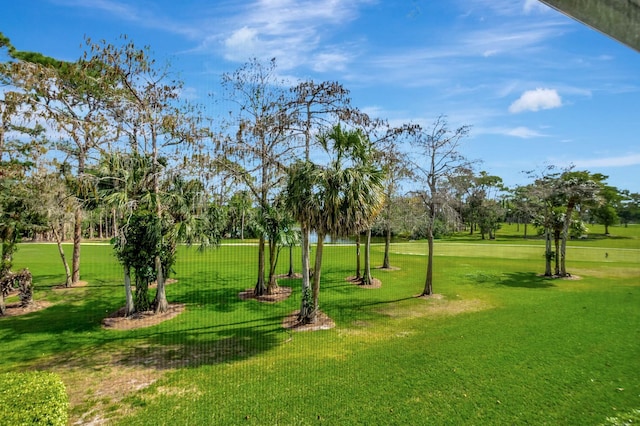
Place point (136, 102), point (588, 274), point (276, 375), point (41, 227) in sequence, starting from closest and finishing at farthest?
point (276, 375)
point (136, 102)
point (41, 227)
point (588, 274)

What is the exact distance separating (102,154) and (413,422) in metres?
7.66

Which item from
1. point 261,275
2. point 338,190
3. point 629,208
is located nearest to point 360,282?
point 261,275

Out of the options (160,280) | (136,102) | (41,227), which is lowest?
(160,280)

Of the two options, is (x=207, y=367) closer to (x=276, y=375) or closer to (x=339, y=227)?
(x=276, y=375)

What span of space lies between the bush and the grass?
3.05 feet

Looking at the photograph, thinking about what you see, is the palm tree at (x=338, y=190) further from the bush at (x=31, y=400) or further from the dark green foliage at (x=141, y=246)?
the bush at (x=31, y=400)

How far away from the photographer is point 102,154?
23.2 feet

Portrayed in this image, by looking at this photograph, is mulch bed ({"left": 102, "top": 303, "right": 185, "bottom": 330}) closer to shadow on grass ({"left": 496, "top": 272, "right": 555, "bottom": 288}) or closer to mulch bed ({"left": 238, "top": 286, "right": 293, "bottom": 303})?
mulch bed ({"left": 238, "top": 286, "right": 293, "bottom": 303})

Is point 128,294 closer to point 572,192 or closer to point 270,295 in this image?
point 270,295

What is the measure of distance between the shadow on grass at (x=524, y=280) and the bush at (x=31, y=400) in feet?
39.4

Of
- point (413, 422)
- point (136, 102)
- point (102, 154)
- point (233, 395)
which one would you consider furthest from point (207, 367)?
point (136, 102)

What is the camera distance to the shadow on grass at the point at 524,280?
11.1 m

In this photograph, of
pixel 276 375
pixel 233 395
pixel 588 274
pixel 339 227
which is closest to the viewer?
pixel 233 395

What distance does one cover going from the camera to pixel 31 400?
2.79 m
